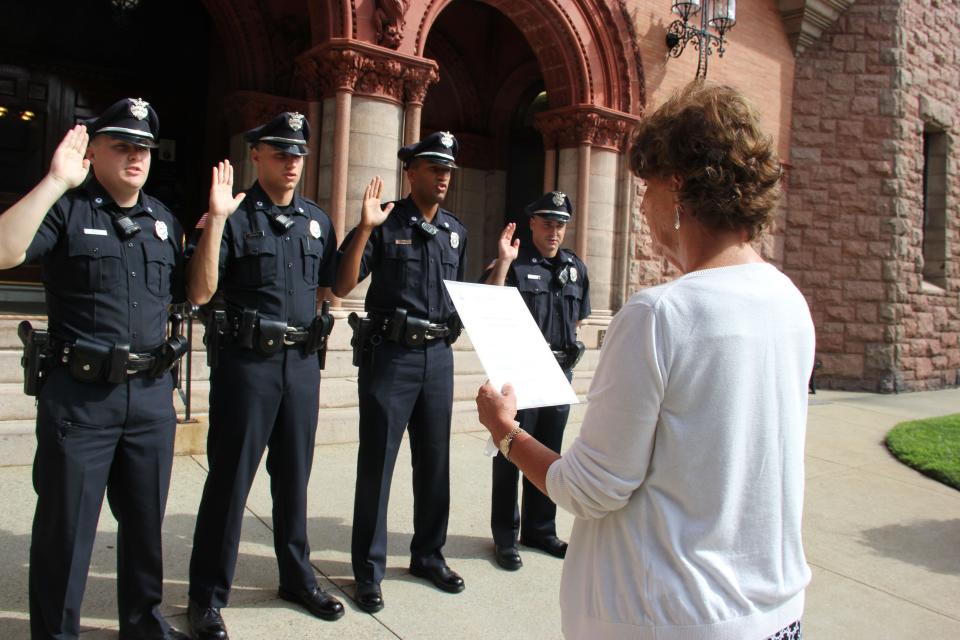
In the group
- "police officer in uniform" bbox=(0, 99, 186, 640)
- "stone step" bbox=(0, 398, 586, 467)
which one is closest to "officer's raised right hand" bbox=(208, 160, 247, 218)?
"police officer in uniform" bbox=(0, 99, 186, 640)

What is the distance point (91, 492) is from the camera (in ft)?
9.00

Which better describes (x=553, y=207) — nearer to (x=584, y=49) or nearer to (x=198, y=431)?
(x=198, y=431)

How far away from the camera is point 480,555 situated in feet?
14.0

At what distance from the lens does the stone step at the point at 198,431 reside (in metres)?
4.99

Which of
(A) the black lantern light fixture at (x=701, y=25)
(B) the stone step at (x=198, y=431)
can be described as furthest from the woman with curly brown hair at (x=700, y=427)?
(A) the black lantern light fixture at (x=701, y=25)

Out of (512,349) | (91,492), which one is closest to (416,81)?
(91,492)

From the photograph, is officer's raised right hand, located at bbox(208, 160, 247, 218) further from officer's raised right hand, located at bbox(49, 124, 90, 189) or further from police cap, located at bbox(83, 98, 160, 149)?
officer's raised right hand, located at bbox(49, 124, 90, 189)

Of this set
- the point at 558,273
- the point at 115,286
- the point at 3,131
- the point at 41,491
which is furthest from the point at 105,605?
the point at 3,131

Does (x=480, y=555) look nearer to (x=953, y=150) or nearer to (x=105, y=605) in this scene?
(x=105, y=605)

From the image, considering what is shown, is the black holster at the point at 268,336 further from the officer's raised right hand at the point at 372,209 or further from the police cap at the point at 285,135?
the police cap at the point at 285,135

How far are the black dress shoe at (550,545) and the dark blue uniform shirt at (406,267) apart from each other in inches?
58.0

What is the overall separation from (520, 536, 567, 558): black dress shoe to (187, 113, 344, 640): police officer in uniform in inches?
56.6

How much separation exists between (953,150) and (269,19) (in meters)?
12.2

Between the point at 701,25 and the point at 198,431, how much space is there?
348 inches
